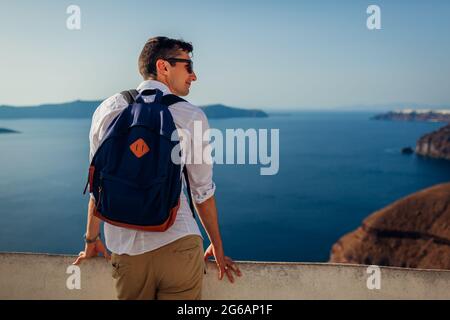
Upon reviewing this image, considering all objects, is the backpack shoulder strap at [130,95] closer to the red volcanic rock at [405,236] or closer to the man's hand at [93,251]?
the man's hand at [93,251]

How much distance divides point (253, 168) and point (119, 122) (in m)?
101

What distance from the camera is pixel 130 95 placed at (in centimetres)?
186

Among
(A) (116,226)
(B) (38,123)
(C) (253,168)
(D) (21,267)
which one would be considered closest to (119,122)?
(A) (116,226)

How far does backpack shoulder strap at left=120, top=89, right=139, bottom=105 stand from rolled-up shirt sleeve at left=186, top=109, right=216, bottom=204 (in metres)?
0.28

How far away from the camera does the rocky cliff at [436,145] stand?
110m

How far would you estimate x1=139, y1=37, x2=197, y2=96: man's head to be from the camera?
1938 millimetres

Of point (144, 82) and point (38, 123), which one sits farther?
point (38, 123)

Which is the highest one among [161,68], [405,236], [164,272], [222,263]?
[161,68]

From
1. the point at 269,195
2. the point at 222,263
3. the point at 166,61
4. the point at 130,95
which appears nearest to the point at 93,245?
the point at 222,263

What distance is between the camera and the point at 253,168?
102062 millimetres

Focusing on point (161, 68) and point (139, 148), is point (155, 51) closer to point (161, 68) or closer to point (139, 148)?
point (161, 68)

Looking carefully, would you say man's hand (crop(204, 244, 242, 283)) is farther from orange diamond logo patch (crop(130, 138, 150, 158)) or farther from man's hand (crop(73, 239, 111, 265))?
orange diamond logo patch (crop(130, 138, 150, 158))

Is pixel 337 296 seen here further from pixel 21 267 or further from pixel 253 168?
pixel 253 168

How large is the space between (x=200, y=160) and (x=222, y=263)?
0.82m
